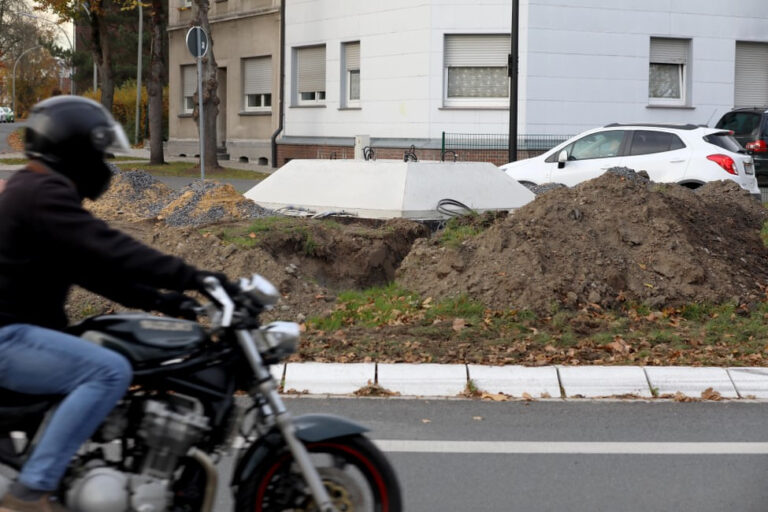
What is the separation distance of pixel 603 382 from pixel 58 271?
4578 mm

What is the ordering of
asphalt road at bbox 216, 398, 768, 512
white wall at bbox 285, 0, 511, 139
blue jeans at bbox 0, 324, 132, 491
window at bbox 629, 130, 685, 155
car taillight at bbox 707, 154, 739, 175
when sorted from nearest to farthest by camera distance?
blue jeans at bbox 0, 324, 132, 491 → asphalt road at bbox 216, 398, 768, 512 → car taillight at bbox 707, 154, 739, 175 → window at bbox 629, 130, 685, 155 → white wall at bbox 285, 0, 511, 139

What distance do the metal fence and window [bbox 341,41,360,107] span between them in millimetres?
3939

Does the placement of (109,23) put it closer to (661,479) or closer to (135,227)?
(135,227)

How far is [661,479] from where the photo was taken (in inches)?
225

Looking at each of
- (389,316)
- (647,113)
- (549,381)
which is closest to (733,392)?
(549,381)

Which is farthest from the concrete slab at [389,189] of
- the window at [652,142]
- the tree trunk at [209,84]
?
the tree trunk at [209,84]

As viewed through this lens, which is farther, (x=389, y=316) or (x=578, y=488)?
(x=389, y=316)

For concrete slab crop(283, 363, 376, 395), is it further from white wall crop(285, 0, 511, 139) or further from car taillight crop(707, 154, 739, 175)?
white wall crop(285, 0, 511, 139)

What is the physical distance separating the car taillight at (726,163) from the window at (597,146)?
69.8 inches

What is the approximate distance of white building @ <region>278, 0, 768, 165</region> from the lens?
28.2 m

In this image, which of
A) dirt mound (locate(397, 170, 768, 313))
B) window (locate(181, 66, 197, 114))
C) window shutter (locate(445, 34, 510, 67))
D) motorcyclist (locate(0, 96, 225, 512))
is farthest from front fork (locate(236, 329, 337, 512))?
window (locate(181, 66, 197, 114))

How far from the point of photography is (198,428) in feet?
12.9

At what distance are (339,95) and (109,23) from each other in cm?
3429

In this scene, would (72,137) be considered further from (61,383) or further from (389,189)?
(389,189)
